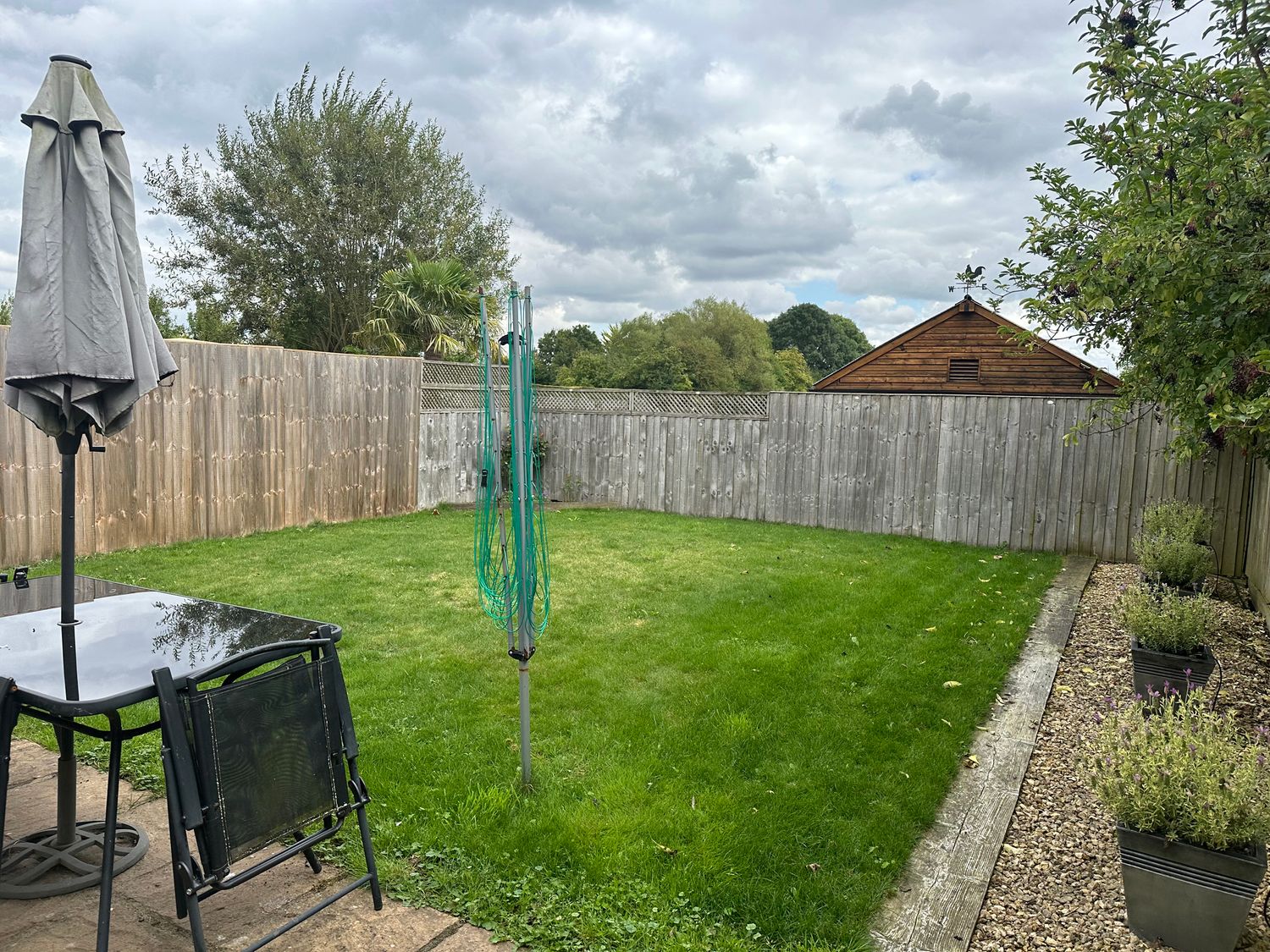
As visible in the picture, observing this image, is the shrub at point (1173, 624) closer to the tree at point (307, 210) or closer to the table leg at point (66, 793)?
the table leg at point (66, 793)

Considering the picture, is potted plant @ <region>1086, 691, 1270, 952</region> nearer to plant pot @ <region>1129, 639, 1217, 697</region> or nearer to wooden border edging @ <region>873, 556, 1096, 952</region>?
wooden border edging @ <region>873, 556, 1096, 952</region>

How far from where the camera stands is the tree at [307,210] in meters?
20.2

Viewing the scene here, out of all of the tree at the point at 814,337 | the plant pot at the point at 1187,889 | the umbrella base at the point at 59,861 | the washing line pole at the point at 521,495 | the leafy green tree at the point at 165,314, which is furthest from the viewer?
the tree at the point at 814,337

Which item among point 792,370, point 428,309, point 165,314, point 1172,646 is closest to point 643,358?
point 792,370

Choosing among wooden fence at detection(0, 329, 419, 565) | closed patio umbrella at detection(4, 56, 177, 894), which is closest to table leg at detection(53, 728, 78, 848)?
closed patio umbrella at detection(4, 56, 177, 894)

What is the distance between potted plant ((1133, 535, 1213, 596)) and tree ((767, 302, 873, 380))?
150ft

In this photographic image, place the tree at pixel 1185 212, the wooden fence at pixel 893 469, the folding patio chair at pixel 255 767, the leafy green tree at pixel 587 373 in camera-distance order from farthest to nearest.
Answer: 1. the leafy green tree at pixel 587 373
2. the wooden fence at pixel 893 469
3. the tree at pixel 1185 212
4. the folding patio chair at pixel 255 767

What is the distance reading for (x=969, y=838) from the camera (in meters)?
2.74

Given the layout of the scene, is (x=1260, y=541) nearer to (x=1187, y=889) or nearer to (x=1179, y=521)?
(x=1179, y=521)

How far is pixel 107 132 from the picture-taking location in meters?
2.30

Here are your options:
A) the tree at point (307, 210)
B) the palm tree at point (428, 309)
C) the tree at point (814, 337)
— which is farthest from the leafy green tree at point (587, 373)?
the tree at point (814, 337)

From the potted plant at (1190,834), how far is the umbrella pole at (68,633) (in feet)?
9.70

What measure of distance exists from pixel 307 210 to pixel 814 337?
122ft

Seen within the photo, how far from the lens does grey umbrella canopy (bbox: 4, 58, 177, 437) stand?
2.11 meters
